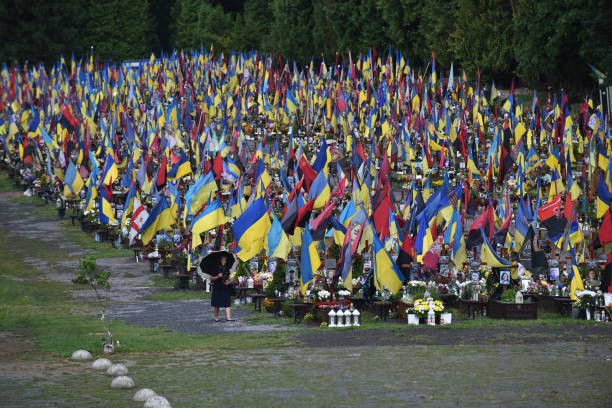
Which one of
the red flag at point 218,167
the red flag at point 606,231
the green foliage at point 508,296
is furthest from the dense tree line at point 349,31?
the green foliage at point 508,296

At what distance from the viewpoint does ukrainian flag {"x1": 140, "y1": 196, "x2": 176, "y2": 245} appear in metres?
34.8

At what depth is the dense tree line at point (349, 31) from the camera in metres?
62.6

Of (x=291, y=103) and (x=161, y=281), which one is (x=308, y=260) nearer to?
(x=161, y=281)

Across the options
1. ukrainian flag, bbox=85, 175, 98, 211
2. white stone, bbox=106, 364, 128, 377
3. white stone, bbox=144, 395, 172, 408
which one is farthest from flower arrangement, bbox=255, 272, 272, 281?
ukrainian flag, bbox=85, 175, 98, 211

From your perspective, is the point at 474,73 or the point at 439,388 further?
the point at 474,73

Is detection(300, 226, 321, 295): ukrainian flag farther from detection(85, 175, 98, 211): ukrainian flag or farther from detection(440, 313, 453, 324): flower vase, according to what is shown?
detection(85, 175, 98, 211): ukrainian flag

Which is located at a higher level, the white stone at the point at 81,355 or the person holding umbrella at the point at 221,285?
the person holding umbrella at the point at 221,285

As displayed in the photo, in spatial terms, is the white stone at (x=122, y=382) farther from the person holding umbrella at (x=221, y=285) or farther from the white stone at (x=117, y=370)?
the person holding umbrella at (x=221, y=285)

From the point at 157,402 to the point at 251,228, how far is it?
1288cm

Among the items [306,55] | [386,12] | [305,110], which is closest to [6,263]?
[305,110]

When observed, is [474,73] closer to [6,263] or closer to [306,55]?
[306,55]

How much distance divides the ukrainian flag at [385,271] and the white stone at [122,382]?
29.6ft

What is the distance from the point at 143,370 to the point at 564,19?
43.3 metres

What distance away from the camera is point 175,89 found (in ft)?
258
